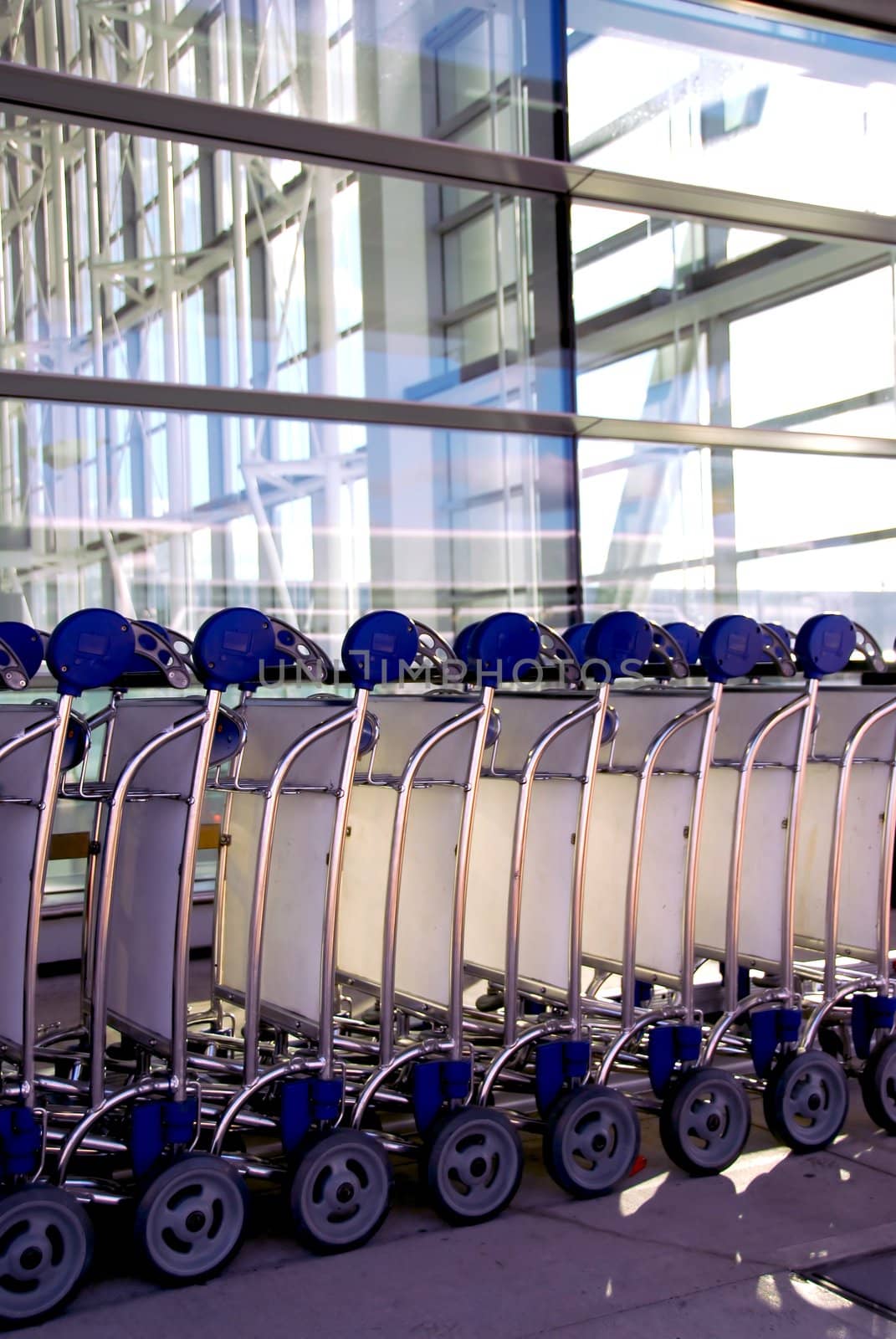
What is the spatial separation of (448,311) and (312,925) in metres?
4.39

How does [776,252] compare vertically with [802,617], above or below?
above

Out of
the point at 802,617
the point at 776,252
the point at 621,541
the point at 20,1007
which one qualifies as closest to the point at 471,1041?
the point at 20,1007

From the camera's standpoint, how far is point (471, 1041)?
411 cm

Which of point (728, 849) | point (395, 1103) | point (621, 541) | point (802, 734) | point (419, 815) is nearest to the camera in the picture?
point (395, 1103)

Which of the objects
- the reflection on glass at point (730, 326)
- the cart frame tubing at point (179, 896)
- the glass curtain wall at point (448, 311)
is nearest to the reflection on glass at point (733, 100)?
the glass curtain wall at point (448, 311)

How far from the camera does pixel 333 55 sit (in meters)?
6.62

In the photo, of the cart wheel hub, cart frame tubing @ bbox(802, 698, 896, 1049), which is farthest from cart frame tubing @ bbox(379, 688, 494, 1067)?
cart frame tubing @ bbox(802, 698, 896, 1049)

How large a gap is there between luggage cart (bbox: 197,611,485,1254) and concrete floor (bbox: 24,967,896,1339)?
0.16 meters

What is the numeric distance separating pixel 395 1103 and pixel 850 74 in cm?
637

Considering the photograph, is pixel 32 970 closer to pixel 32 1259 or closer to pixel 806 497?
pixel 32 1259

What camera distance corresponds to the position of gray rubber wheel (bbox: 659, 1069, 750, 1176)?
11.8 feet

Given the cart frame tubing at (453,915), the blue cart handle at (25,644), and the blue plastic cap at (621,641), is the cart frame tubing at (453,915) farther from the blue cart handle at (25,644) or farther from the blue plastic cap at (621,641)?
the blue cart handle at (25,644)

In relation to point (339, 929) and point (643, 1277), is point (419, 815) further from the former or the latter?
point (643, 1277)

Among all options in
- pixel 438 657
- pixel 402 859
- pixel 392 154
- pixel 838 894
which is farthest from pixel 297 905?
pixel 392 154
